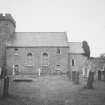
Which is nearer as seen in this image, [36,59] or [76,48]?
[36,59]

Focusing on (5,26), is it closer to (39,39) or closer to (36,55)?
(39,39)

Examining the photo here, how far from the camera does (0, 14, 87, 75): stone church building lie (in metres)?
24.4

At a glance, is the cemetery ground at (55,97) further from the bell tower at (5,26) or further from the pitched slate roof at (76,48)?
the bell tower at (5,26)

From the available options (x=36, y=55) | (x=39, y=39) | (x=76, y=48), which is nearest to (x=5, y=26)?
(x=39, y=39)

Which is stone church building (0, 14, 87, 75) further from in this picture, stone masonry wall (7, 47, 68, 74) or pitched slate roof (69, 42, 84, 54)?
pitched slate roof (69, 42, 84, 54)

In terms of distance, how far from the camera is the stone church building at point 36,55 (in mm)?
24359

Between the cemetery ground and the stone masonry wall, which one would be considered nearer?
the cemetery ground

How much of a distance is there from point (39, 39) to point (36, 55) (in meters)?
4.71

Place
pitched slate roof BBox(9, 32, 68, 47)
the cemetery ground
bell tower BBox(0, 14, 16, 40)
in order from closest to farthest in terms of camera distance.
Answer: the cemetery ground < bell tower BBox(0, 14, 16, 40) < pitched slate roof BBox(9, 32, 68, 47)

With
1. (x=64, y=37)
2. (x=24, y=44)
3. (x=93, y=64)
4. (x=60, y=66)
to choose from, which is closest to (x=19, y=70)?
(x=24, y=44)

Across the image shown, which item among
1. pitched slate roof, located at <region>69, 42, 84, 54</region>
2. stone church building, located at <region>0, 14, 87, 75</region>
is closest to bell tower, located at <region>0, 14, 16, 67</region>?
stone church building, located at <region>0, 14, 87, 75</region>

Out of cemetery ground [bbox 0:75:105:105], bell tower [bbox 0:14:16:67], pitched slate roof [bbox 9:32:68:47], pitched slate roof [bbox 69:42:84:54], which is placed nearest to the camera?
cemetery ground [bbox 0:75:105:105]

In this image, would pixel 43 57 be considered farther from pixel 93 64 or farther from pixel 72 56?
pixel 93 64

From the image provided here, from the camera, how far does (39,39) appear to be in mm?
27156
